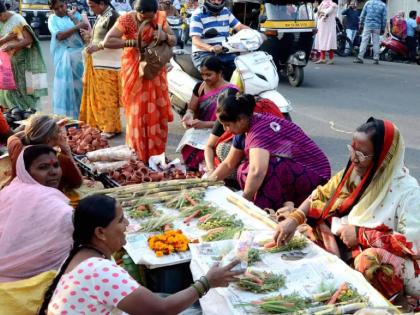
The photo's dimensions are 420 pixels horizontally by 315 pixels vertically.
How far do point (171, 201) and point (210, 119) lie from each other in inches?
69.5

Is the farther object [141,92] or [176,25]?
[176,25]

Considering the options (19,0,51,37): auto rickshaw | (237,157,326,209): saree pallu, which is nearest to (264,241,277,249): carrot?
(237,157,326,209): saree pallu

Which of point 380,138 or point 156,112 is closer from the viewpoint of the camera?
point 380,138

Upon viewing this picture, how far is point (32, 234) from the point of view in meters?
2.76

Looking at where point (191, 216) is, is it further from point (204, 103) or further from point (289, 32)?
point (289, 32)

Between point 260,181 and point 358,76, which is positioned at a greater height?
point 260,181

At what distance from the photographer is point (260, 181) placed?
152 inches

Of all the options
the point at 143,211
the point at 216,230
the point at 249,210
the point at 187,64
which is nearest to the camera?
the point at 216,230

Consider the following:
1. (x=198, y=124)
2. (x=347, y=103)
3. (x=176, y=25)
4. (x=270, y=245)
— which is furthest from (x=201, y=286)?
(x=176, y=25)

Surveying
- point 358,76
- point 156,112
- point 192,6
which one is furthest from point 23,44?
point 192,6

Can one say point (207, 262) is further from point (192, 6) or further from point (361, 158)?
point (192, 6)

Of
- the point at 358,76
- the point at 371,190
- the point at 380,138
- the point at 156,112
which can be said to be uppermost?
the point at 380,138

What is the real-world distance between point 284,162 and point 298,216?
86 cm

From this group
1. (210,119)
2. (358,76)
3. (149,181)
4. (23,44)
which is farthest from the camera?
(358,76)
